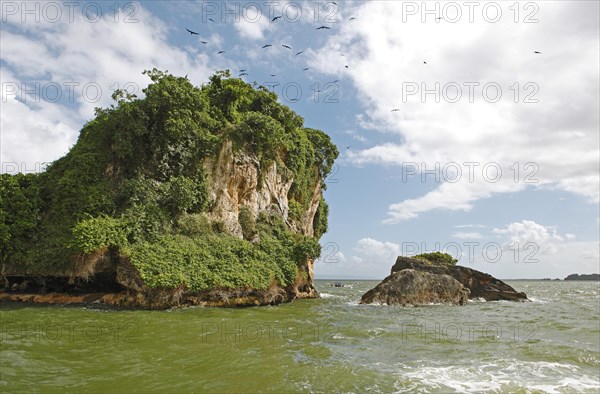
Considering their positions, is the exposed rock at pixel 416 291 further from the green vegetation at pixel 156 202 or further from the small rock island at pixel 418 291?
the green vegetation at pixel 156 202

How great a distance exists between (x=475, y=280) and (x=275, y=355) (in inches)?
1202

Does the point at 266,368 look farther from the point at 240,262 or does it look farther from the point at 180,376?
the point at 240,262

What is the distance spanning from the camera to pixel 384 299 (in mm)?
27141

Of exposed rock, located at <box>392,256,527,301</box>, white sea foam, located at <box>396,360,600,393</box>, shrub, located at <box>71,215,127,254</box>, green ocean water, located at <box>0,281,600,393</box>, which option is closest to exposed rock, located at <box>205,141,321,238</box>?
shrub, located at <box>71,215,127,254</box>

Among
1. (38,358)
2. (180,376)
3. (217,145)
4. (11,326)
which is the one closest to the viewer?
(180,376)

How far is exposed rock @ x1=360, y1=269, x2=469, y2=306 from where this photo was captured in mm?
27109

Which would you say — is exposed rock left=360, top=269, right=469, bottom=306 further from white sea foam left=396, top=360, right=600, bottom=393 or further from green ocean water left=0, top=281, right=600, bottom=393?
white sea foam left=396, top=360, right=600, bottom=393

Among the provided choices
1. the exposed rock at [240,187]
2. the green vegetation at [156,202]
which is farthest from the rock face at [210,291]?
the green vegetation at [156,202]

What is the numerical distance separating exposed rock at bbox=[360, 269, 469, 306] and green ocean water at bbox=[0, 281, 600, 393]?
1060 cm

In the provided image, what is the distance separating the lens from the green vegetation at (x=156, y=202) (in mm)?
19266

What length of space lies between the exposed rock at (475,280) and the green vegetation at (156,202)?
41.3 feet

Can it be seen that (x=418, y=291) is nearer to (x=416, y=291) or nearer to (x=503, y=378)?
(x=416, y=291)

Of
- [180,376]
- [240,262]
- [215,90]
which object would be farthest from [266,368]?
[215,90]

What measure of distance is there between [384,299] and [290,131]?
1557cm
